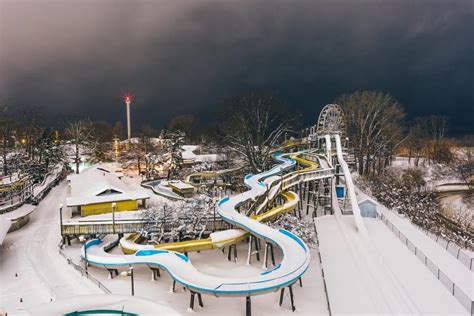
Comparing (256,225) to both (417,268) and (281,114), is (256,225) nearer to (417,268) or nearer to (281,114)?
(417,268)

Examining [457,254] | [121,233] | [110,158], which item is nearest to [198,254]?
[121,233]

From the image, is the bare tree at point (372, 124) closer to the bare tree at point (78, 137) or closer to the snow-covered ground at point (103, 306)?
the bare tree at point (78, 137)

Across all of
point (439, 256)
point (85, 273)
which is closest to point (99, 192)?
point (85, 273)

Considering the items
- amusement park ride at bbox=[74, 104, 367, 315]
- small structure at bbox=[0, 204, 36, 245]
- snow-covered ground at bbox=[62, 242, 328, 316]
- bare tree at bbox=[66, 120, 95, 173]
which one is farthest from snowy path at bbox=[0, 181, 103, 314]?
bare tree at bbox=[66, 120, 95, 173]

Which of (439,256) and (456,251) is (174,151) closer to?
(439,256)

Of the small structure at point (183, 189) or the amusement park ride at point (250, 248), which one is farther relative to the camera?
the small structure at point (183, 189)

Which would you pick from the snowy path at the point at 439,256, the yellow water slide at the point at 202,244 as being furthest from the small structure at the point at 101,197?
the snowy path at the point at 439,256
